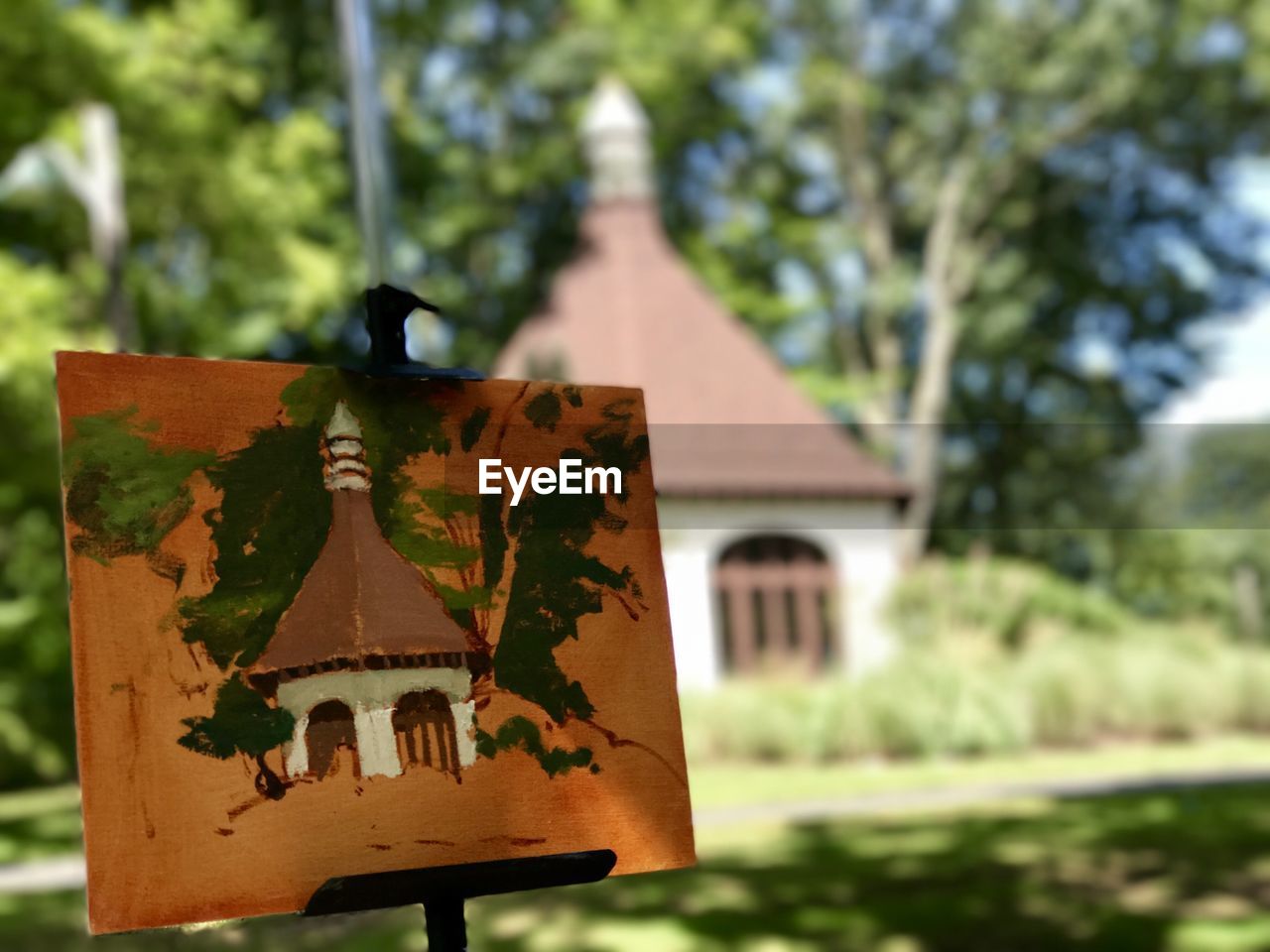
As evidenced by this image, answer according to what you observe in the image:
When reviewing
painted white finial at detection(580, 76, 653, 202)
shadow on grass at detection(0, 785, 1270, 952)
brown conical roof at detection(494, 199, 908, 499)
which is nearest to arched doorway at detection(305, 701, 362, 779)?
shadow on grass at detection(0, 785, 1270, 952)

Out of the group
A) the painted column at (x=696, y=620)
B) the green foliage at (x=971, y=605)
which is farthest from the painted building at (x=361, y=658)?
the green foliage at (x=971, y=605)

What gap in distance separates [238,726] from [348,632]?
0.51 ft

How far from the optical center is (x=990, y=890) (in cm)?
650

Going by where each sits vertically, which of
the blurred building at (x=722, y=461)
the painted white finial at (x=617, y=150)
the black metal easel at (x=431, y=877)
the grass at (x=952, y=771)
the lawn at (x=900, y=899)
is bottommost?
the grass at (x=952, y=771)

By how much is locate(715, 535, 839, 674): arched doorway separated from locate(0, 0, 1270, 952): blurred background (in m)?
A: 0.06

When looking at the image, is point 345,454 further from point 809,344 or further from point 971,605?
point 809,344

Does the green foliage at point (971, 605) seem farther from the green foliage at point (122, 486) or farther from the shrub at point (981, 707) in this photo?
the green foliage at point (122, 486)

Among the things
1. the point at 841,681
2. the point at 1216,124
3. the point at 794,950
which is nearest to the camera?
the point at 794,950

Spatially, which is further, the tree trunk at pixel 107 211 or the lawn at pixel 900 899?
the tree trunk at pixel 107 211

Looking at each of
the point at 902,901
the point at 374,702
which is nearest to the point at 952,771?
the point at 902,901

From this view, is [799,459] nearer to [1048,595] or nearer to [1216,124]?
[1048,595]

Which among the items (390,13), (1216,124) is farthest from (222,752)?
(1216,124)

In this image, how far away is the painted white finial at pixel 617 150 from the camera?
19.3m

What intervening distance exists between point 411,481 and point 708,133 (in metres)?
23.3
